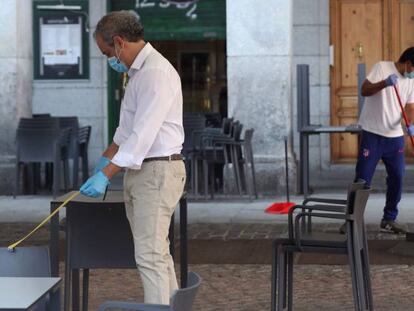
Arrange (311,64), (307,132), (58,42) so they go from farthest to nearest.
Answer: (311,64), (58,42), (307,132)

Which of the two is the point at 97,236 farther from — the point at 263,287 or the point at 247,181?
the point at 247,181

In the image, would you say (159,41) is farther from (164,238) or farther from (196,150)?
(164,238)

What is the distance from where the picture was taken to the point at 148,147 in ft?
18.3

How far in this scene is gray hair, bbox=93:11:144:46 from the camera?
5.68 meters

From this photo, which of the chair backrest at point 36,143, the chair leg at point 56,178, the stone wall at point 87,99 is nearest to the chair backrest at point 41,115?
the stone wall at point 87,99

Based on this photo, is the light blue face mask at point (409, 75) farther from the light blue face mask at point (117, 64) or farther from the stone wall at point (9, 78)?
the stone wall at point (9, 78)

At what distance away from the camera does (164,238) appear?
18.8ft

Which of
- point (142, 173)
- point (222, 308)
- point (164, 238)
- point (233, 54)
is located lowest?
point (222, 308)

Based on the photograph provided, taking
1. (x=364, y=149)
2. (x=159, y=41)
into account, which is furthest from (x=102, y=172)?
(x=159, y=41)

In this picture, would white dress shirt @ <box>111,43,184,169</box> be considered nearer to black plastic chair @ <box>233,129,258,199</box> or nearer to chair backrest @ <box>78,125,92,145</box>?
black plastic chair @ <box>233,129,258,199</box>

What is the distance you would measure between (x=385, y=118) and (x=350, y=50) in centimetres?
620

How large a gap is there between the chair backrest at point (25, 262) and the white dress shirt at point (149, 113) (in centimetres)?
87

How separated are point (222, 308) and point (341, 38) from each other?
370 inches

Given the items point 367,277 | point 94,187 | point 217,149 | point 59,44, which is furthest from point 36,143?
point 94,187
